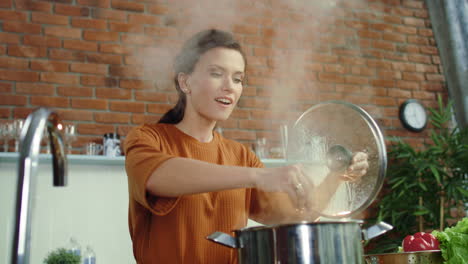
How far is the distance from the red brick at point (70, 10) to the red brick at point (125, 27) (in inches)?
6.8

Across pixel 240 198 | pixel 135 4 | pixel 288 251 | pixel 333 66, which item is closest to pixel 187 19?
pixel 135 4

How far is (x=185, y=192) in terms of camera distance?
1.12 metres

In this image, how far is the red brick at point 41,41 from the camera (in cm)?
302

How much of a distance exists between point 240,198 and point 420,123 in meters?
2.82

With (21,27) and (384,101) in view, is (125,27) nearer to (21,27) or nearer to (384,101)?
(21,27)

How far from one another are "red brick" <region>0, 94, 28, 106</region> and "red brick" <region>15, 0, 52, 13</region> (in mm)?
549

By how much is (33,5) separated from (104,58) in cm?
52

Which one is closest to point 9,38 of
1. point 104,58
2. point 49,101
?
point 49,101

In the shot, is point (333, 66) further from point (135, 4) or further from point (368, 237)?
point (368, 237)

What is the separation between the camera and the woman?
1102mm

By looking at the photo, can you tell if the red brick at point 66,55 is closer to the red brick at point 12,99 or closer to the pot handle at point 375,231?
the red brick at point 12,99

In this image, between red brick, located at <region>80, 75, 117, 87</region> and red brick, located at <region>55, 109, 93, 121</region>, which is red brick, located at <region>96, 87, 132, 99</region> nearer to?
red brick, located at <region>80, 75, 117, 87</region>

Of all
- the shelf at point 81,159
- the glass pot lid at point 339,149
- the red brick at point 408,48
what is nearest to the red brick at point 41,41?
the shelf at point 81,159

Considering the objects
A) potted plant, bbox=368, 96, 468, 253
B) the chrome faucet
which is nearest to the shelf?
potted plant, bbox=368, 96, 468, 253
